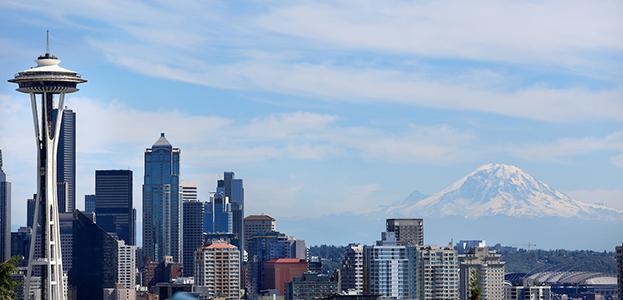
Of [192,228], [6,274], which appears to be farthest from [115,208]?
[6,274]

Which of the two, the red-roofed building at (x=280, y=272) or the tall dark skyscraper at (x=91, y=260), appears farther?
the red-roofed building at (x=280, y=272)

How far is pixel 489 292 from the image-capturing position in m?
125

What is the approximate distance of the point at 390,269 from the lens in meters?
117

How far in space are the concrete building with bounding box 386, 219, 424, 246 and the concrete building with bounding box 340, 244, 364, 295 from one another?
4.95 metres

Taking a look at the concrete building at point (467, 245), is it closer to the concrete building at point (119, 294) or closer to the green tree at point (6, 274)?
the concrete building at point (119, 294)

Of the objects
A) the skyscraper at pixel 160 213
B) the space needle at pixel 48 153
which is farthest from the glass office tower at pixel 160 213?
the space needle at pixel 48 153

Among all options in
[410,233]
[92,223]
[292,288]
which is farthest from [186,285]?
[92,223]

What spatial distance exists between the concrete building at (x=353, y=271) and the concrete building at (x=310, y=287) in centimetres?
98

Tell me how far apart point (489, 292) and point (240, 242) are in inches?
2547

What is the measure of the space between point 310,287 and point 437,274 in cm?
1010

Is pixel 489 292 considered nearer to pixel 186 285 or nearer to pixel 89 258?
pixel 186 285

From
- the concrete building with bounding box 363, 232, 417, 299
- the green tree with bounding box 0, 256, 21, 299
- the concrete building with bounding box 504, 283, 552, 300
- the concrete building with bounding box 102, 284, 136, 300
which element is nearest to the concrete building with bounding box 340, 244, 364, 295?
the concrete building with bounding box 363, 232, 417, 299

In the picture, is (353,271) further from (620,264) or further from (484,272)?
(620,264)

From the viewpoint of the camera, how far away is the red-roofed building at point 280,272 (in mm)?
144375
